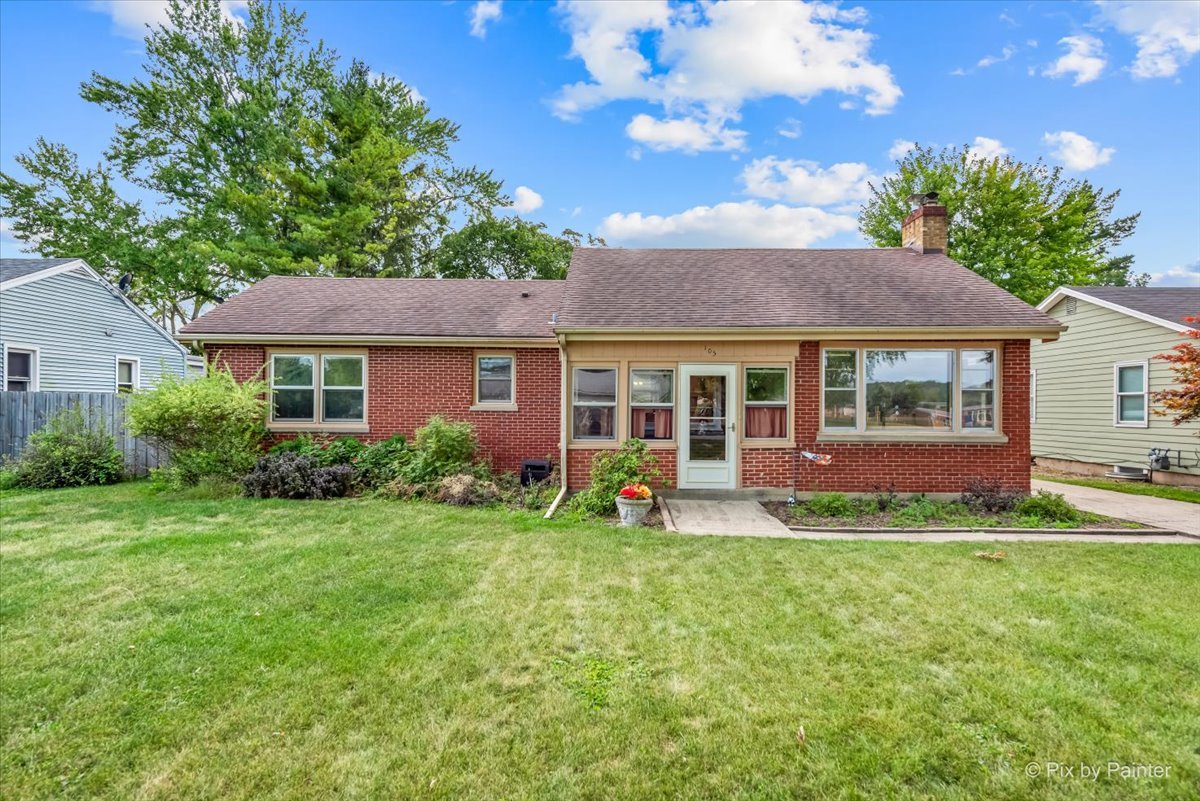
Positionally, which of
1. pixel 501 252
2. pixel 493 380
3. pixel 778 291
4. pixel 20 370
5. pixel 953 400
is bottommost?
pixel 953 400

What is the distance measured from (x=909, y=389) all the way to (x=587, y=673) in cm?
779

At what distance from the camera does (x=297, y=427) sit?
32.8ft

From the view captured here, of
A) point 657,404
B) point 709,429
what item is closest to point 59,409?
point 657,404

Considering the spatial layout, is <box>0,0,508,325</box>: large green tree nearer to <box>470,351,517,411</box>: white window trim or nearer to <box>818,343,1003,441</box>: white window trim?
<box>470,351,517,411</box>: white window trim

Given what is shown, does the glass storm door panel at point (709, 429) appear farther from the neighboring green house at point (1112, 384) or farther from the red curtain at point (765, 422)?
the neighboring green house at point (1112, 384)

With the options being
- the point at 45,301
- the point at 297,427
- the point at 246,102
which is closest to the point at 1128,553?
the point at 297,427

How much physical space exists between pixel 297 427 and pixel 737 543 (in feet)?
28.5

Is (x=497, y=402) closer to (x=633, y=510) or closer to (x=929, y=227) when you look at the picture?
(x=633, y=510)

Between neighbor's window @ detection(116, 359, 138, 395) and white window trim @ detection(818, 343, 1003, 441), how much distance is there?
1989 cm

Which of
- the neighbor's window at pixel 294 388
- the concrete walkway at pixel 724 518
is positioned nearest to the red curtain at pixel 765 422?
the concrete walkway at pixel 724 518

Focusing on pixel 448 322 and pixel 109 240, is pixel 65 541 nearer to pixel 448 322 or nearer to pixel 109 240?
pixel 448 322

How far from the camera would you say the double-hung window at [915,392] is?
8492 mm

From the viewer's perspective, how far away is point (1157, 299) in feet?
39.1

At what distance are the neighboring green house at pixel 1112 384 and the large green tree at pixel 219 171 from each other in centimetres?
2374
